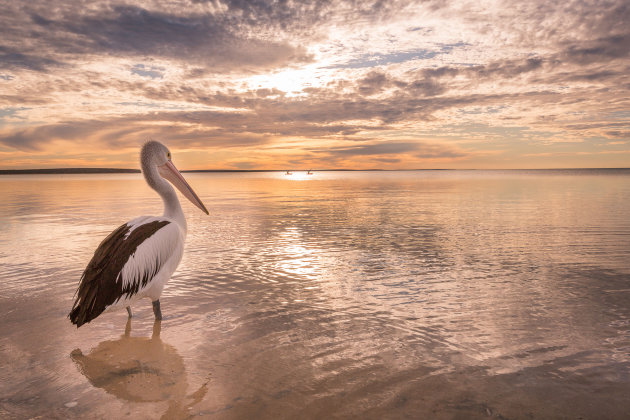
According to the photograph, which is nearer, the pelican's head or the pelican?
the pelican

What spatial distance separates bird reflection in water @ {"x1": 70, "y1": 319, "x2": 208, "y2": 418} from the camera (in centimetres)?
340

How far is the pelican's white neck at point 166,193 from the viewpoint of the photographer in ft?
18.3

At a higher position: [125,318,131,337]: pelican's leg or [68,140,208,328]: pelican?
[68,140,208,328]: pelican

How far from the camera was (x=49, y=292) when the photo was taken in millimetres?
6188

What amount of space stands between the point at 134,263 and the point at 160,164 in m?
1.83

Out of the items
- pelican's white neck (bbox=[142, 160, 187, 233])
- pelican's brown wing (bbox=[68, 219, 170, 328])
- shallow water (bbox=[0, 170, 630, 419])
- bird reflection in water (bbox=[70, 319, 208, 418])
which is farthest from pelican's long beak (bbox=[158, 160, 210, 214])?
bird reflection in water (bbox=[70, 319, 208, 418])

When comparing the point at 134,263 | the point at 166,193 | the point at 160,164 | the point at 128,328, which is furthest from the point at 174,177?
the point at 128,328

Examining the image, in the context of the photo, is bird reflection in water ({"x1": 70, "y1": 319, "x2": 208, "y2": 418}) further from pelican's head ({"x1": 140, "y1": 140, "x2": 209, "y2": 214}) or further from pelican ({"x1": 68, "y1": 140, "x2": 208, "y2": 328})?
pelican's head ({"x1": 140, "y1": 140, "x2": 209, "y2": 214})

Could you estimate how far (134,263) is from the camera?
4.73 metres

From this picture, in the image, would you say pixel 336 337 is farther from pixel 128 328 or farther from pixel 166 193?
pixel 166 193

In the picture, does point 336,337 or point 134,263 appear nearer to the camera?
point 336,337

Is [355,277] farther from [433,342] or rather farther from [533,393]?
[533,393]

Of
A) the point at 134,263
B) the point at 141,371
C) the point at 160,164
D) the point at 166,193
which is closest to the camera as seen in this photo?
the point at 141,371

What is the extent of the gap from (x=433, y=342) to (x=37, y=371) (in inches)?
144
